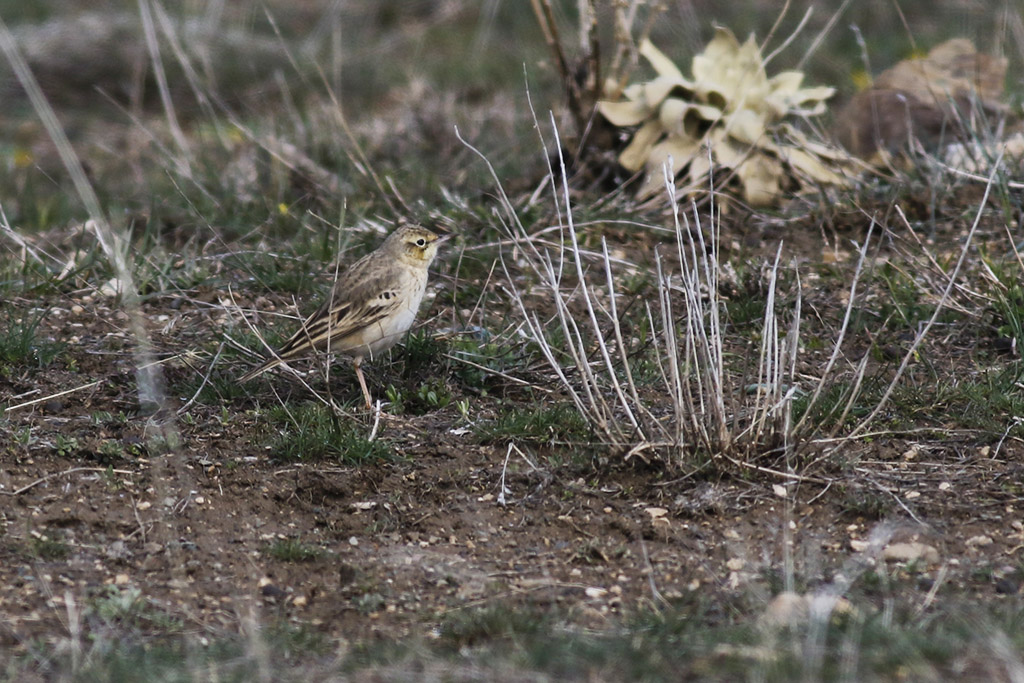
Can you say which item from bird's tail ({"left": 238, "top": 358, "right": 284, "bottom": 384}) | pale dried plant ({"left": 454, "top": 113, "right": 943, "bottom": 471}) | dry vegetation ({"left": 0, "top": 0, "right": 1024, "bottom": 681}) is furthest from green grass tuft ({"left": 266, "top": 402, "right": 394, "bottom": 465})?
pale dried plant ({"left": 454, "top": 113, "right": 943, "bottom": 471})

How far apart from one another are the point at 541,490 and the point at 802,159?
3349mm

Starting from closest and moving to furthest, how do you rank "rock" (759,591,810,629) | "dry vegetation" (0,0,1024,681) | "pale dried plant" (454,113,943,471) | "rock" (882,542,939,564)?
"rock" (759,591,810,629)
"dry vegetation" (0,0,1024,681)
"rock" (882,542,939,564)
"pale dried plant" (454,113,943,471)

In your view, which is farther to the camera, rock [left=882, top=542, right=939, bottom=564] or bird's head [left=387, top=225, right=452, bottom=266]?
bird's head [left=387, top=225, right=452, bottom=266]

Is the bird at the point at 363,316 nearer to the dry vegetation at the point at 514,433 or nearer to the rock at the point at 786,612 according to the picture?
the dry vegetation at the point at 514,433

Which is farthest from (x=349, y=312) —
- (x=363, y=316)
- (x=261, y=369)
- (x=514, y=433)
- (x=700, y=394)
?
(x=700, y=394)

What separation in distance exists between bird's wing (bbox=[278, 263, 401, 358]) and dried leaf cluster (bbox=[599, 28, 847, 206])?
81.5 inches

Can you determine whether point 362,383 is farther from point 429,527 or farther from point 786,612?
point 786,612

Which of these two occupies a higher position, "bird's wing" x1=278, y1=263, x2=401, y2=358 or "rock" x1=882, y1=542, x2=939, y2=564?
"bird's wing" x1=278, y1=263, x2=401, y2=358

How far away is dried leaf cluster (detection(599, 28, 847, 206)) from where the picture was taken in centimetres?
726

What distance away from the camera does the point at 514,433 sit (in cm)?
526

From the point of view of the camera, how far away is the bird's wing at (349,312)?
5598mm

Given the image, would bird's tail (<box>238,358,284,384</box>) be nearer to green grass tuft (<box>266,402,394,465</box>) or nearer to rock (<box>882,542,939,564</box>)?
green grass tuft (<box>266,402,394,465</box>)

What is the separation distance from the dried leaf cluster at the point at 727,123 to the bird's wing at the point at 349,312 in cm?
207

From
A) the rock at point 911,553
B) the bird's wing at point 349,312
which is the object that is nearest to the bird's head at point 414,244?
the bird's wing at point 349,312
